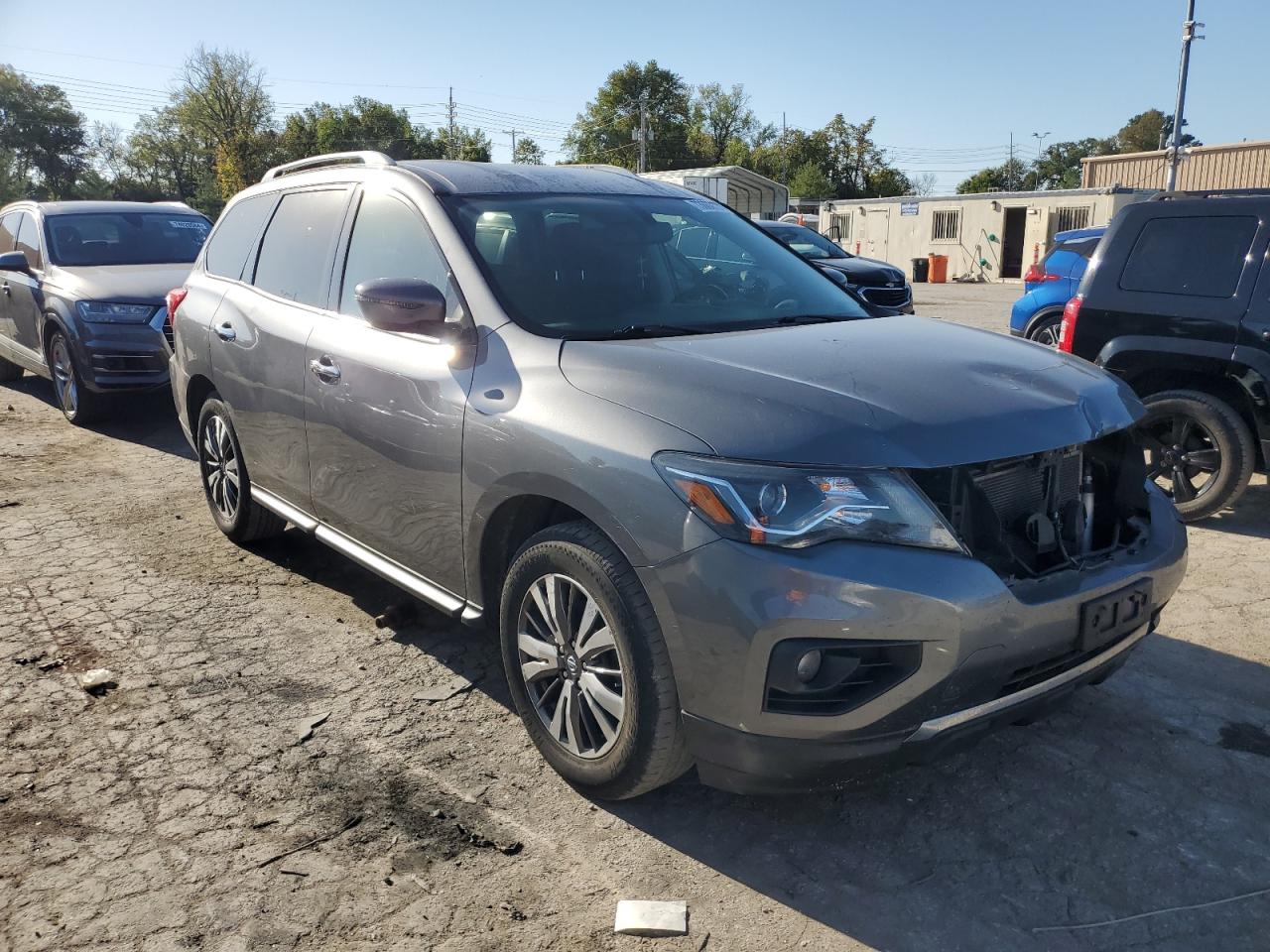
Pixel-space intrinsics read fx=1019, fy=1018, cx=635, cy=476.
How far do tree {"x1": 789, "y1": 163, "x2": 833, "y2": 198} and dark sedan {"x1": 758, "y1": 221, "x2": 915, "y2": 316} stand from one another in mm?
62425

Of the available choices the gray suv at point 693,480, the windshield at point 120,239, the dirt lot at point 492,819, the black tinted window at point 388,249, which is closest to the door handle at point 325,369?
the gray suv at point 693,480

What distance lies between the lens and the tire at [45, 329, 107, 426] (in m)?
8.51

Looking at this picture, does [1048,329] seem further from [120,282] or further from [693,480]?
[693,480]

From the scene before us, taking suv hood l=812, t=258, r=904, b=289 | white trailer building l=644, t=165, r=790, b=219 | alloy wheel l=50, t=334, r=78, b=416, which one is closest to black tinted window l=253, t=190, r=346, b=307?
alloy wheel l=50, t=334, r=78, b=416

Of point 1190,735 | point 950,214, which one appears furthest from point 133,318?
point 950,214

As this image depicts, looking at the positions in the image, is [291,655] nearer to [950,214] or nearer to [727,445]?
[727,445]

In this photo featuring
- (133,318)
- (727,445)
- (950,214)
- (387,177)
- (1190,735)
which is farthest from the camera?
(950,214)

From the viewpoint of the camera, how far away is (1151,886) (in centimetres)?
263

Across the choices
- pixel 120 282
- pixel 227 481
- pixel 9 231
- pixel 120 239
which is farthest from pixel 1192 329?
pixel 9 231

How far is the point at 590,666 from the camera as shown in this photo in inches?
113

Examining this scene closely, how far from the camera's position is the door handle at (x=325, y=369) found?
3.87 metres

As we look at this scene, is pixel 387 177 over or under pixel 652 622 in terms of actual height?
over

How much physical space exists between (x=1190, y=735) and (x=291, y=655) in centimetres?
334

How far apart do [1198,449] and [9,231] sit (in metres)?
10.6
